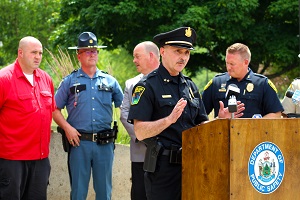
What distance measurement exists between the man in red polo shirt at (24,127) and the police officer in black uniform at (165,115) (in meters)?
1.71

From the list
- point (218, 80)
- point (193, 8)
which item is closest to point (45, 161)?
point (218, 80)

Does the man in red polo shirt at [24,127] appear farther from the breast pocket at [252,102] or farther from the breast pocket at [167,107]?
the breast pocket at [252,102]

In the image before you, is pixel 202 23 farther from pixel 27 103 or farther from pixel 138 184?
pixel 27 103

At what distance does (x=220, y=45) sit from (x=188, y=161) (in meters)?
21.8

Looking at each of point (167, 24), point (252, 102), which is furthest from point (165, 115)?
point (167, 24)

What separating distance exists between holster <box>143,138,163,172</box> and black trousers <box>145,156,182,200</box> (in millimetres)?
40

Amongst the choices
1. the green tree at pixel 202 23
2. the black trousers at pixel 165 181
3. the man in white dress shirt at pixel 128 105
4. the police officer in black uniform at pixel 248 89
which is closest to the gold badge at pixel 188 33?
the black trousers at pixel 165 181

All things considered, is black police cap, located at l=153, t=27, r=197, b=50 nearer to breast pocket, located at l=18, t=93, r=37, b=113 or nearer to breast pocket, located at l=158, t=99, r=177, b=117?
breast pocket, located at l=158, t=99, r=177, b=117

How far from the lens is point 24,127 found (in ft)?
21.4

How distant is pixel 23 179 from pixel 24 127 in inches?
21.0

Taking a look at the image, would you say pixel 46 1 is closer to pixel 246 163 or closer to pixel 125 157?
pixel 125 157

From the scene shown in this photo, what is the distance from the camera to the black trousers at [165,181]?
5.12 m

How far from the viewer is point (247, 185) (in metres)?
4.65

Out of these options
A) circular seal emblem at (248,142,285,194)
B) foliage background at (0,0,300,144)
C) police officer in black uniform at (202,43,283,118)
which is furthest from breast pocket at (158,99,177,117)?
foliage background at (0,0,300,144)
